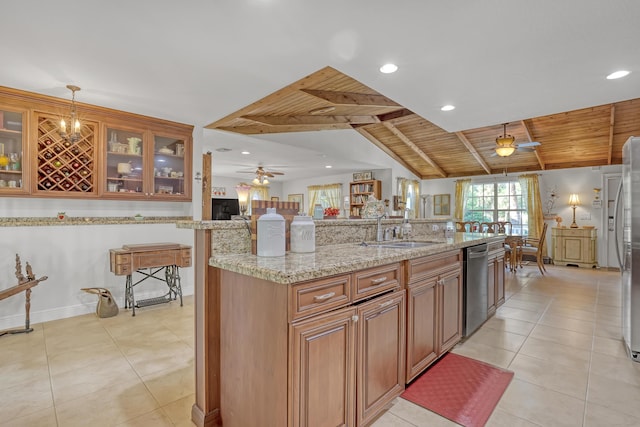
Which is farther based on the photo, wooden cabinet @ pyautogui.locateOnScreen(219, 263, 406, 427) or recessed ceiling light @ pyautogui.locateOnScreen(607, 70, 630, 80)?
recessed ceiling light @ pyautogui.locateOnScreen(607, 70, 630, 80)

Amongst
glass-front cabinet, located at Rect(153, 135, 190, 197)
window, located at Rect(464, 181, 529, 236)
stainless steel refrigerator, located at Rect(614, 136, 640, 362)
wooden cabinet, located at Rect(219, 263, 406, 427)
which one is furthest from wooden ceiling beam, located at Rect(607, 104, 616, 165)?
glass-front cabinet, located at Rect(153, 135, 190, 197)

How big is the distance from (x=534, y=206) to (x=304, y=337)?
8.22 meters

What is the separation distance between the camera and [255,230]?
1.73m

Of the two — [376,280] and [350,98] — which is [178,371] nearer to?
[376,280]

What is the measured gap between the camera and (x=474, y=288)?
9.16 feet

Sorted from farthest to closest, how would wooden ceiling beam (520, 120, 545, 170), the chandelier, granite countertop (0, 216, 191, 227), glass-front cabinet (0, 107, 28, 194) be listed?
1. wooden ceiling beam (520, 120, 545, 170)
2. granite countertop (0, 216, 191, 227)
3. glass-front cabinet (0, 107, 28, 194)
4. the chandelier

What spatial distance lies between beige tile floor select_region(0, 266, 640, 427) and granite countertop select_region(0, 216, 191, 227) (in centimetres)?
104

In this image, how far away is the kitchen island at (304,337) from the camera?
1.26 m

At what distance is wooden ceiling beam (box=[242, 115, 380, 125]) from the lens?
4.58 meters

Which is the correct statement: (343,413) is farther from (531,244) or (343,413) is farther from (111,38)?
(531,244)

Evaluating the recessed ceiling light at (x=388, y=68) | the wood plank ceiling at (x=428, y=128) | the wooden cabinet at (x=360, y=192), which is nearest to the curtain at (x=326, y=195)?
the wooden cabinet at (x=360, y=192)

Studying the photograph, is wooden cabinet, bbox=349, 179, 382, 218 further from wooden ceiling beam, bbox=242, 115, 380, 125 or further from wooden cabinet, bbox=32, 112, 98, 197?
wooden cabinet, bbox=32, 112, 98, 197

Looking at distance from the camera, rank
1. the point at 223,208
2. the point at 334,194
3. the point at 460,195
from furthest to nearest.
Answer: the point at 334,194
the point at 460,195
the point at 223,208

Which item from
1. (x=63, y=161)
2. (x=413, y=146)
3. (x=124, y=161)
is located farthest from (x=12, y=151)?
(x=413, y=146)
